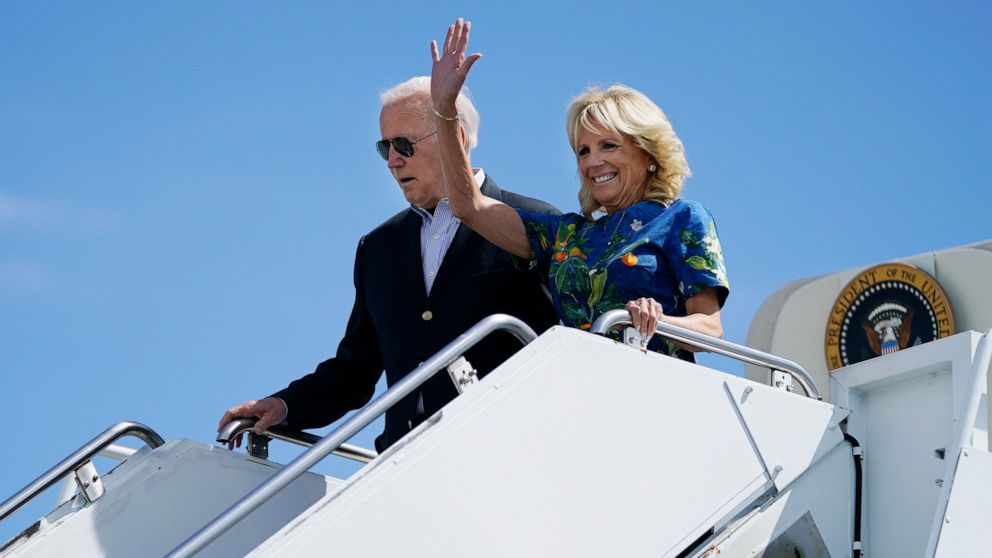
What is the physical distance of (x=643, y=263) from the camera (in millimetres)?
4457

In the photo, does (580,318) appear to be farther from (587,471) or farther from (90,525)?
(90,525)

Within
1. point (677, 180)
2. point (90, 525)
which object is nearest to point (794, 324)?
point (677, 180)

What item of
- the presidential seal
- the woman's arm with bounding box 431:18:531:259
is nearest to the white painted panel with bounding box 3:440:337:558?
the woman's arm with bounding box 431:18:531:259

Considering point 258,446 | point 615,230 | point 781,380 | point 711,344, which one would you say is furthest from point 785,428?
point 258,446

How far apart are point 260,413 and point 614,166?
1650mm

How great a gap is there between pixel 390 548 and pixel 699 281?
1.47 metres

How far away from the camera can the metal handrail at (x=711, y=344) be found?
3922mm

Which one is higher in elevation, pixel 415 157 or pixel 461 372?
pixel 415 157

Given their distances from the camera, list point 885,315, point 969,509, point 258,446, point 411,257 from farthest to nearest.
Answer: point 885,315, point 411,257, point 258,446, point 969,509

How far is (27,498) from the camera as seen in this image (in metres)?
4.50

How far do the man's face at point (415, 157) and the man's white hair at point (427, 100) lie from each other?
0.11 ft

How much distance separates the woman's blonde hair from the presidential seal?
778 centimetres

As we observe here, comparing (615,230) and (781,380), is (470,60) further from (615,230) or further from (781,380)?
(781,380)

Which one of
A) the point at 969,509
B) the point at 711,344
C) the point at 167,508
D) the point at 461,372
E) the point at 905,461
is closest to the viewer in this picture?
the point at 461,372
